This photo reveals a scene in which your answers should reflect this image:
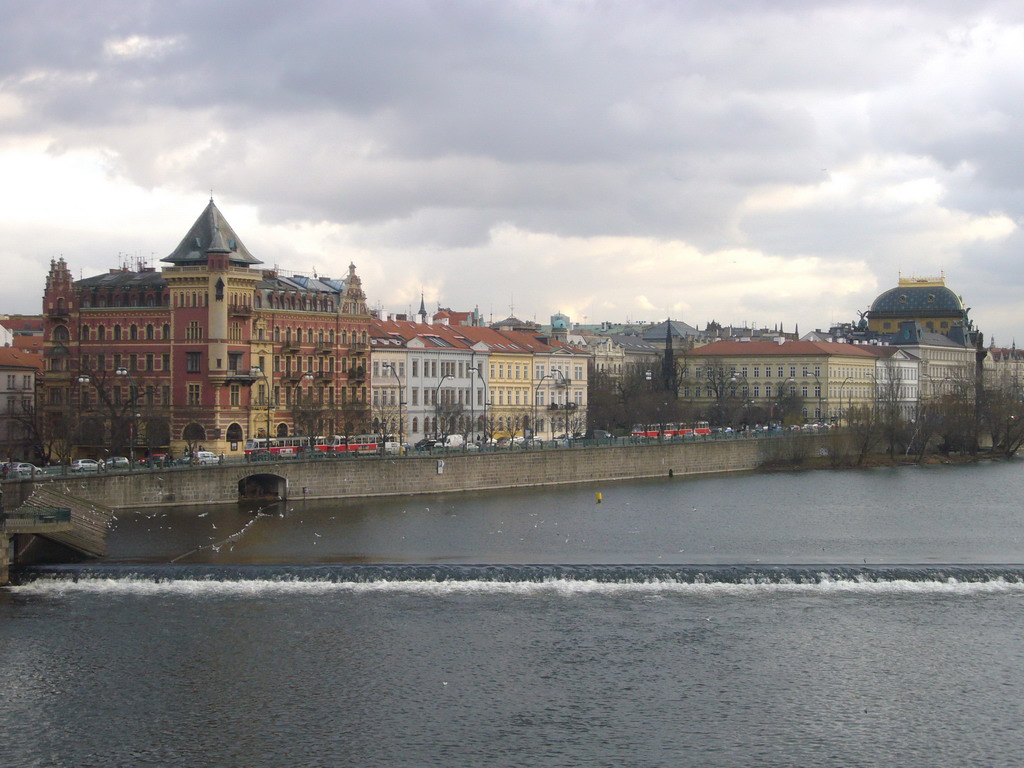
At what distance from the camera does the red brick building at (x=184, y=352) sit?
8869cm

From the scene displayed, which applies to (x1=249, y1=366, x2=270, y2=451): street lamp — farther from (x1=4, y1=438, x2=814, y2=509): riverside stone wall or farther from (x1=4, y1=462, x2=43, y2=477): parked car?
(x1=4, y1=462, x2=43, y2=477): parked car

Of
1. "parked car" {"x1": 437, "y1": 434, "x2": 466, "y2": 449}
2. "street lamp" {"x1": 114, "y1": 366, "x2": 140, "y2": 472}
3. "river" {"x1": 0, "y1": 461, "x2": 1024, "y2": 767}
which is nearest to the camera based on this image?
"river" {"x1": 0, "y1": 461, "x2": 1024, "y2": 767}

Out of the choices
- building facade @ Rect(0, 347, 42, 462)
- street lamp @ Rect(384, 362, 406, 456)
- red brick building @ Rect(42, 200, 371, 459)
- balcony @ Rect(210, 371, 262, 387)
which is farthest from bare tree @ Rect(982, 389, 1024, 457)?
building facade @ Rect(0, 347, 42, 462)

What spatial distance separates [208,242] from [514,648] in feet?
175

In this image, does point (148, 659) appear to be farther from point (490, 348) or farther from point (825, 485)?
point (490, 348)

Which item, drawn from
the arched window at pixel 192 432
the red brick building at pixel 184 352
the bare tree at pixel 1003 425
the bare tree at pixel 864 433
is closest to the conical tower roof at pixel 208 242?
the red brick building at pixel 184 352

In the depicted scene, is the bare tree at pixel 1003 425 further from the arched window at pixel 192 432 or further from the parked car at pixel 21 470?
the parked car at pixel 21 470

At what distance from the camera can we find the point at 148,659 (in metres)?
43.2

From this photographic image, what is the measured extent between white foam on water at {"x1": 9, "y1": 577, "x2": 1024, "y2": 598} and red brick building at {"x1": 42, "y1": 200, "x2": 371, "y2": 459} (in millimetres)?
33662

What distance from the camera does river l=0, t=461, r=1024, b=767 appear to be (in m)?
36.3

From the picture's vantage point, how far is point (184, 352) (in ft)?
296

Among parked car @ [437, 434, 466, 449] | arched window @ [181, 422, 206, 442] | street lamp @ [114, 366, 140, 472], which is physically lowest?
parked car @ [437, 434, 466, 449]

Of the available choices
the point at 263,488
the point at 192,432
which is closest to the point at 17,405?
the point at 192,432

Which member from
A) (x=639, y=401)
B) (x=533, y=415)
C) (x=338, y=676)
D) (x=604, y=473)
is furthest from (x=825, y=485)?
Result: (x=338, y=676)
